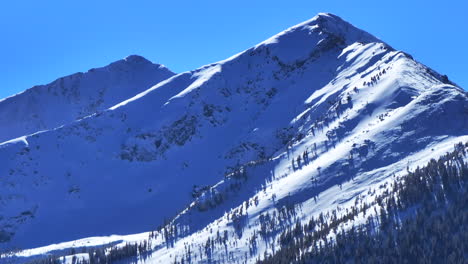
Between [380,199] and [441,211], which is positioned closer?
[441,211]

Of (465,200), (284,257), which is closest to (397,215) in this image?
(465,200)

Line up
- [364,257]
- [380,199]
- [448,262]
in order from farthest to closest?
1. [380,199]
2. [364,257]
3. [448,262]

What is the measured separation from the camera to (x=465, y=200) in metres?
177

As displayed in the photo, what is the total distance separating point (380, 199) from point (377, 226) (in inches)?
644

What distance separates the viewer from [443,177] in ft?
628

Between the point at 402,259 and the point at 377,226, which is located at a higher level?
the point at 377,226

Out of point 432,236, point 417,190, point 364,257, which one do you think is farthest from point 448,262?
point 417,190

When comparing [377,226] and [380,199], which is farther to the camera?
[380,199]

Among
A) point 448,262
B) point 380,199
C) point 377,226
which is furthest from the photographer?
point 380,199

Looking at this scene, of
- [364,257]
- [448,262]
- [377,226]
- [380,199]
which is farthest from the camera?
[380,199]

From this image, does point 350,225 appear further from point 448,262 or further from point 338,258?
point 448,262

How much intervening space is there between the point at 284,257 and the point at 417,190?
42288 mm

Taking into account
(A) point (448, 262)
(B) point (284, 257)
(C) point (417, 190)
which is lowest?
(A) point (448, 262)

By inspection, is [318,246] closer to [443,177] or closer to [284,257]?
[284,257]
